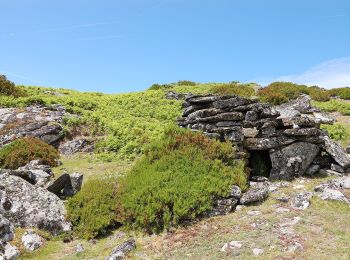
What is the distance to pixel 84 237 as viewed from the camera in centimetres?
1354

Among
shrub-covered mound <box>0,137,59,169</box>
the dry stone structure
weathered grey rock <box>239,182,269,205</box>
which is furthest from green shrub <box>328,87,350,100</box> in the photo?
shrub-covered mound <box>0,137,59,169</box>

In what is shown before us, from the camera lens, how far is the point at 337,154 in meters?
18.8

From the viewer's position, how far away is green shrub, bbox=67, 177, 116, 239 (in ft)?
45.0

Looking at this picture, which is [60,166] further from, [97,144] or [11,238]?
[11,238]

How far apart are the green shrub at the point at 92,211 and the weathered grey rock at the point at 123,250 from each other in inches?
63.2

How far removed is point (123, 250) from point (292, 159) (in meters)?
9.78

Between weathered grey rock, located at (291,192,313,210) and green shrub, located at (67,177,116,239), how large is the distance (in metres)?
6.74

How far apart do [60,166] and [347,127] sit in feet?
62.6

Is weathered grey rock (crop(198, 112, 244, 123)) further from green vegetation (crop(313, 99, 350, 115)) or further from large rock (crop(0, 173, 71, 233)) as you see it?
green vegetation (crop(313, 99, 350, 115))

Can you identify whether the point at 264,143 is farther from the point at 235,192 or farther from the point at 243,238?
the point at 243,238

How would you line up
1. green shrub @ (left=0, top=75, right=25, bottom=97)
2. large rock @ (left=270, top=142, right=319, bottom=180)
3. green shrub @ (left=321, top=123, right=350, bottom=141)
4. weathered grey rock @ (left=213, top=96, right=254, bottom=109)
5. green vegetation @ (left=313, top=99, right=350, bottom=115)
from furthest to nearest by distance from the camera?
green shrub @ (left=0, top=75, right=25, bottom=97), green vegetation @ (left=313, top=99, right=350, bottom=115), green shrub @ (left=321, top=123, right=350, bottom=141), weathered grey rock @ (left=213, top=96, right=254, bottom=109), large rock @ (left=270, top=142, right=319, bottom=180)

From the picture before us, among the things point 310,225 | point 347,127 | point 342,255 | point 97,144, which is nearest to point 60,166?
point 97,144

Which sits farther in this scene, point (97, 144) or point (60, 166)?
point (97, 144)

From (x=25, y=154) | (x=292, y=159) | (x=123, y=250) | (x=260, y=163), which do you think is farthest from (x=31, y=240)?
(x=292, y=159)
